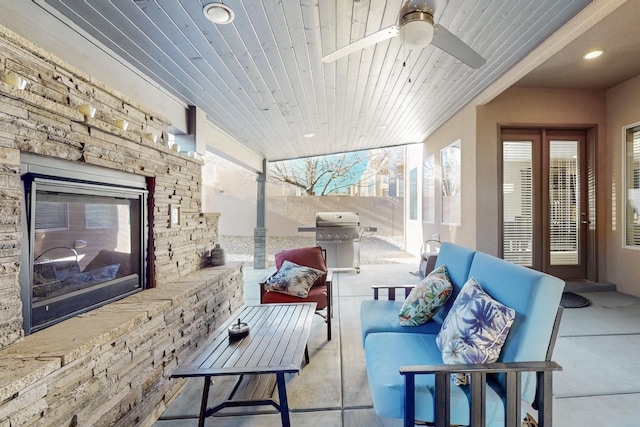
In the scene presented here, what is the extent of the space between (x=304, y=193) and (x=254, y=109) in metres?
6.75

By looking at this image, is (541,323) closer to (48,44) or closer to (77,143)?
(77,143)

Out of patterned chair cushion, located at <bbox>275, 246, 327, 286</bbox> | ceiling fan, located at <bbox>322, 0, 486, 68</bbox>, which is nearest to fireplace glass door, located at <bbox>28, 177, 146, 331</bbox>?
patterned chair cushion, located at <bbox>275, 246, 327, 286</bbox>

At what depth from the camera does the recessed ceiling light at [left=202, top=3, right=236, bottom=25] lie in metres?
1.91

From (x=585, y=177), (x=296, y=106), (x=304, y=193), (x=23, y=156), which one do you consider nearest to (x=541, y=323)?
(x=23, y=156)

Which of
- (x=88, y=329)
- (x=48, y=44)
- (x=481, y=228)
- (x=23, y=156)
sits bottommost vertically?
(x=88, y=329)

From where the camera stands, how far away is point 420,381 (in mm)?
1405

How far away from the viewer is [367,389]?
200 centimetres

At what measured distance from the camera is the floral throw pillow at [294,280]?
291 centimetres

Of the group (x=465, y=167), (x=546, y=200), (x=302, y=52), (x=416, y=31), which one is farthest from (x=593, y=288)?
(x=302, y=52)

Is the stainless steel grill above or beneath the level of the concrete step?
above

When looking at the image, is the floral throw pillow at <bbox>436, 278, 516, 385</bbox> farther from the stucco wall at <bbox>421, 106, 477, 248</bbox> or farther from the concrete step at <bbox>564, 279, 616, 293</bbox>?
the concrete step at <bbox>564, 279, 616, 293</bbox>

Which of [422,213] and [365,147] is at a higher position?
[365,147]

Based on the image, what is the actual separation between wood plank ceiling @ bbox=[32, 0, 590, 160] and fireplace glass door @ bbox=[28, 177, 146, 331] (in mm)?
1172

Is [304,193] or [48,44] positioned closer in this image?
[48,44]
